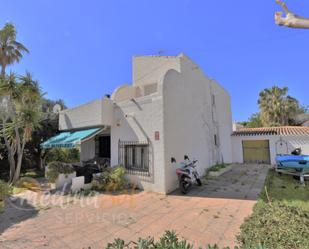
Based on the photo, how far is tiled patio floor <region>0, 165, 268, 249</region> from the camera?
23.9ft

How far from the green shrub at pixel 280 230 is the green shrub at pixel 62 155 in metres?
24.7

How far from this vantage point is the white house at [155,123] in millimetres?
13875

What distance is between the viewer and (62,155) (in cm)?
2655

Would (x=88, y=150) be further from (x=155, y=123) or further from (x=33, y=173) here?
(x=155, y=123)

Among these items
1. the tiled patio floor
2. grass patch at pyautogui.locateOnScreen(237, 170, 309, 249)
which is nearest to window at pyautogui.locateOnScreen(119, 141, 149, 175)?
the tiled patio floor

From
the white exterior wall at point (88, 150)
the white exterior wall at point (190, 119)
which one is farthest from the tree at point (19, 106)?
the white exterior wall at point (190, 119)

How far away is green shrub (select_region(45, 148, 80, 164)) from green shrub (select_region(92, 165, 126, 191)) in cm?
1309

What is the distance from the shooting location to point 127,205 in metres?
11.2

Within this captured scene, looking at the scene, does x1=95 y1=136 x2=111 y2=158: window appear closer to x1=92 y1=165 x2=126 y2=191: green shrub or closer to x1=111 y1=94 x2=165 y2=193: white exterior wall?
x1=111 y1=94 x2=165 y2=193: white exterior wall

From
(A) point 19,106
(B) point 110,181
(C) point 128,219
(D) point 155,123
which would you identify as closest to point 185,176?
(D) point 155,123

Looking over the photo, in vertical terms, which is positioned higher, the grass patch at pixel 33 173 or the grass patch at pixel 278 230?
the grass patch at pixel 278 230

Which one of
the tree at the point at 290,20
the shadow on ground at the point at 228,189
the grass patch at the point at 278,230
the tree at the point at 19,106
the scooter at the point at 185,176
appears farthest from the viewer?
the tree at the point at 19,106

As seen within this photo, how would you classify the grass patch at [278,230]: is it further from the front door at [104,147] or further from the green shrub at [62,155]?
the green shrub at [62,155]

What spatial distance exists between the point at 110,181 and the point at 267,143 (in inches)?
890
